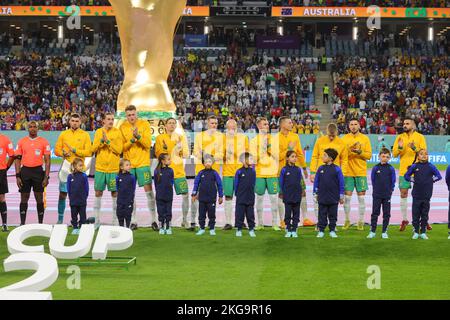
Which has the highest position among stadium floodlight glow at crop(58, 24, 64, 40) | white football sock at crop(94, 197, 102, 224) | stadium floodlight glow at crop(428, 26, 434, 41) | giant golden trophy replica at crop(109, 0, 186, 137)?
stadium floodlight glow at crop(58, 24, 64, 40)

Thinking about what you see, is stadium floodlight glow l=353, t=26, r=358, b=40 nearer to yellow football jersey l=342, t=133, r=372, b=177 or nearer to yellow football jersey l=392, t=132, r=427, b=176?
yellow football jersey l=392, t=132, r=427, b=176

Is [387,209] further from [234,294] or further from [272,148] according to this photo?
[234,294]

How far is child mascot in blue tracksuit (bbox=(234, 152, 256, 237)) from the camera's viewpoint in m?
12.6

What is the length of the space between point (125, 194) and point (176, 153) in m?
1.29

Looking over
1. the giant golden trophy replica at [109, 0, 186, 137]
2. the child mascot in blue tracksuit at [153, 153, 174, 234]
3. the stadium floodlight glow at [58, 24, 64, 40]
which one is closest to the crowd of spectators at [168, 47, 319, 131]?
the stadium floodlight glow at [58, 24, 64, 40]

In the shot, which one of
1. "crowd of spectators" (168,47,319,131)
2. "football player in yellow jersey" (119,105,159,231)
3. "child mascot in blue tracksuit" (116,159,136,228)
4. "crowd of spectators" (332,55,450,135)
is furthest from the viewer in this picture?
"crowd of spectators" (168,47,319,131)

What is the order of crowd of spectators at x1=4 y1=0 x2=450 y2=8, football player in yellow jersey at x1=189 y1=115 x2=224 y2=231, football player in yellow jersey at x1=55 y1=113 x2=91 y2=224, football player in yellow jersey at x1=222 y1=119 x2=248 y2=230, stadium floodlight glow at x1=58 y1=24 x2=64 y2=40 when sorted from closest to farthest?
football player in yellow jersey at x1=55 y1=113 x2=91 y2=224 < football player in yellow jersey at x1=189 y1=115 x2=224 y2=231 < football player in yellow jersey at x1=222 y1=119 x2=248 y2=230 < crowd of spectators at x1=4 y1=0 x2=450 y2=8 < stadium floodlight glow at x1=58 y1=24 x2=64 y2=40

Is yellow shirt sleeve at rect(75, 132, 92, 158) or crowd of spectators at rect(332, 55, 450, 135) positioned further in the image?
crowd of spectators at rect(332, 55, 450, 135)

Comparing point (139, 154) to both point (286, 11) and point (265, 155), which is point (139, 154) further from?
point (286, 11)

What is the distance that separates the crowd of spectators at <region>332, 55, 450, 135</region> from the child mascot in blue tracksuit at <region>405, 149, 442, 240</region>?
72.9 feet

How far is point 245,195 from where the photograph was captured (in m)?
12.7

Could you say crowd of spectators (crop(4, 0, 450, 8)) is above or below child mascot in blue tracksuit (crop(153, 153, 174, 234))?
above

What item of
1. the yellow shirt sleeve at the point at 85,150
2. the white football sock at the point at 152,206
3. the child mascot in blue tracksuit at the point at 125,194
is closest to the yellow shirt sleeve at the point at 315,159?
the white football sock at the point at 152,206

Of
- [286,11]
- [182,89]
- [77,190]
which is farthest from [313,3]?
[77,190]
